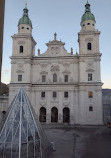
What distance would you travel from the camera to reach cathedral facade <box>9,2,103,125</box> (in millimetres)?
38188

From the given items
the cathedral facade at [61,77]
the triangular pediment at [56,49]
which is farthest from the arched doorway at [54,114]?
the triangular pediment at [56,49]

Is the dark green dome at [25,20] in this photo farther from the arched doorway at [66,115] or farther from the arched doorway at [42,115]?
the arched doorway at [66,115]

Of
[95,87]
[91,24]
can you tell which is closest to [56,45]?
[91,24]

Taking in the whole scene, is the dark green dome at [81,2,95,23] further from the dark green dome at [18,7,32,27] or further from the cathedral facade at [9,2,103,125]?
the dark green dome at [18,7,32,27]

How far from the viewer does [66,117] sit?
39875 millimetres

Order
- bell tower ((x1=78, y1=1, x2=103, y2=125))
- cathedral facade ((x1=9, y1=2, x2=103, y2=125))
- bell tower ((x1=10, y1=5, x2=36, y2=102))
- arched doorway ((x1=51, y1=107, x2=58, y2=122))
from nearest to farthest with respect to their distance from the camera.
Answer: bell tower ((x1=78, y1=1, x2=103, y2=125))
cathedral facade ((x1=9, y1=2, x2=103, y2=125))
arched doorway ((x1=51, y1=107, x2=58, y2=122))
bell tower ((x1=10, y1=5, x2=36, y2=102))

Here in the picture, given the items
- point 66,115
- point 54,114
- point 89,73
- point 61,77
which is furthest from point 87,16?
point 54,114

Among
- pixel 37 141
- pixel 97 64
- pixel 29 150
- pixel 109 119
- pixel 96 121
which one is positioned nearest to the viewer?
pixel 29 150

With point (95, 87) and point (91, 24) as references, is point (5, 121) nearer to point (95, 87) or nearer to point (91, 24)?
point (95, 87)

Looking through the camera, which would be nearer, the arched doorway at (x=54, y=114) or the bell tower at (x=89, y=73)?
the bell tower at (x=89, y=73)

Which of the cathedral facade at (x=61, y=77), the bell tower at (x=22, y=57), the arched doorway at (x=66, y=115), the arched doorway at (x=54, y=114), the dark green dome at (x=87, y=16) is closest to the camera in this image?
the cathedral facade at (x=61, y=77)

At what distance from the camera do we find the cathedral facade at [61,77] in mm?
38188

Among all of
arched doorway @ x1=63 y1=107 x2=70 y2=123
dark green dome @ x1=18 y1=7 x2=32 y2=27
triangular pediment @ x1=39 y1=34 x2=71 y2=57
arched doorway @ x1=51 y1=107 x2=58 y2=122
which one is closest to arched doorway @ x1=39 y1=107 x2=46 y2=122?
arched doorway @ x1=51 y1=107 x2=58 y2=122

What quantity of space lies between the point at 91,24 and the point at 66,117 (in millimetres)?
21689
